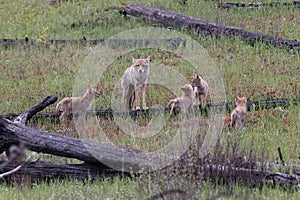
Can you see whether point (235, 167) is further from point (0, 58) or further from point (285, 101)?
point (0, 58)

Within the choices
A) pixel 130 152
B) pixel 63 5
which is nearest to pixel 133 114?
pixel 130 152

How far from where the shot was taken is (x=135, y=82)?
1368 cm

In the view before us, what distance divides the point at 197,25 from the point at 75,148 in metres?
9.81

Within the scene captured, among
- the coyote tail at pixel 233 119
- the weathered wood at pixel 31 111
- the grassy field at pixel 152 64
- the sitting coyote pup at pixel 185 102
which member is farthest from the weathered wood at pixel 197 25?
the weathered wood at pixel 31 111

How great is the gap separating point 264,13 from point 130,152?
1219cm

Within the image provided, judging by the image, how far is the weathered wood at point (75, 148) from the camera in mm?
8344

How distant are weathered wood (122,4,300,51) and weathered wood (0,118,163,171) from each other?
28.3 feet

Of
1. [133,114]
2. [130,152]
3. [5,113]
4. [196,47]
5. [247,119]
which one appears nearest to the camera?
[130,152]

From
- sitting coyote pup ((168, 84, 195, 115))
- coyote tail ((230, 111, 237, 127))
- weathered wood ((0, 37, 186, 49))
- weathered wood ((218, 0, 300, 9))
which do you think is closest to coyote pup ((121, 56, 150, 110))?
sitting coyote pup ((168, 84, 195, 115))

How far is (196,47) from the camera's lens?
54.8 feet

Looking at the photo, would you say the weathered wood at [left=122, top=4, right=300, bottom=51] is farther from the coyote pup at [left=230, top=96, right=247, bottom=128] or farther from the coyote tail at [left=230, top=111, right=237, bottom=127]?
the coyote tail at [left=230, top=111, right=237, bottom=127]

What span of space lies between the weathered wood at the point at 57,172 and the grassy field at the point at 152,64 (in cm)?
18

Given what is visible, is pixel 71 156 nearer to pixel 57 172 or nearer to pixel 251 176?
pixel 57 172

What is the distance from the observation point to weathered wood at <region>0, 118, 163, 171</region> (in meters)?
8.34
